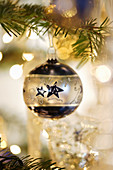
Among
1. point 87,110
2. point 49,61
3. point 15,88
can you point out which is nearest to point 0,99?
point 15,88

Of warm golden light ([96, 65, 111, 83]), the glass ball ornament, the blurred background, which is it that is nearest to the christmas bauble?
the glass ball ornament

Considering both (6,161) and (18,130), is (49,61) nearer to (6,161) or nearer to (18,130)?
(6,161)

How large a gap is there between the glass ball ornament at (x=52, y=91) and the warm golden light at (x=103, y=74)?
325 mm

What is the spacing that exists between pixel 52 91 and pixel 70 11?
111 mm

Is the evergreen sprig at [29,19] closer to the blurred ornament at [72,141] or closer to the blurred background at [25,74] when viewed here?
the blurred background at [25,74]

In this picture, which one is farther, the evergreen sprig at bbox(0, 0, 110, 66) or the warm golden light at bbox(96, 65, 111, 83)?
the warm golden light at bbox(96, 65, 111, 83)

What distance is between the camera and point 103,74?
0.73 m

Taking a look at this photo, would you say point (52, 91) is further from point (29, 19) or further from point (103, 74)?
point (103, 74)

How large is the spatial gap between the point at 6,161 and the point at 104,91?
1.50 feet

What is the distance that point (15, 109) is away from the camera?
1027mm

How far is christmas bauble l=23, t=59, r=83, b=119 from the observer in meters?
0.36

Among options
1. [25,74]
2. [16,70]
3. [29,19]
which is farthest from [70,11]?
[25,74]

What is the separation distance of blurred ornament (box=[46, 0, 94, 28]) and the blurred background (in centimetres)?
4

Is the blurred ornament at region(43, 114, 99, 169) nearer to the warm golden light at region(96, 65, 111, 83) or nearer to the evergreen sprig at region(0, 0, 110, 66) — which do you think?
the warm golden light at region(96, 65, 111, 83)
